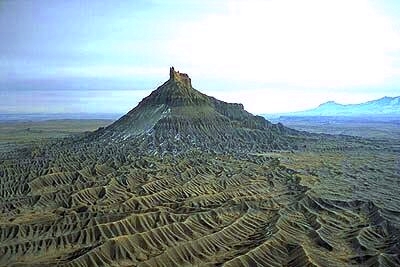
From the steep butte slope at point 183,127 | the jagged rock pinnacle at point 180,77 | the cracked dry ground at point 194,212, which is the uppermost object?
the jagged rock pinnacle at point 180,77

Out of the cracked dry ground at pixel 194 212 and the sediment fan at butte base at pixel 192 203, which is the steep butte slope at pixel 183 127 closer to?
the sediment fan at butte base at pixel 192 203

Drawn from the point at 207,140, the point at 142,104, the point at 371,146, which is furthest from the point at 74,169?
the point at 371,146

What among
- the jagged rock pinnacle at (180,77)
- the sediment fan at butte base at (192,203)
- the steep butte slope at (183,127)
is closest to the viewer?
the sediment fan at butte base at (192,203)

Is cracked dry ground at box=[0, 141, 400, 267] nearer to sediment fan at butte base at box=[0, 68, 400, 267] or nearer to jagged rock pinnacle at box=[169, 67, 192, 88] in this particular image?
sediment fan at butte base at box=[0, 68, 400, 267]

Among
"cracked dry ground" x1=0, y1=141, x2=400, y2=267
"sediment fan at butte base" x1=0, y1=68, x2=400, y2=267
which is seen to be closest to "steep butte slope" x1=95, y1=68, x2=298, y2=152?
"sediment fan at butte base" x1=0, y1=68, x2=400, y2=267

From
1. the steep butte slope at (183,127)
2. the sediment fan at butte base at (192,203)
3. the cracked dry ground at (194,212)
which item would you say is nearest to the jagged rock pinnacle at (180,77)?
the steep butte slope at (183,127)

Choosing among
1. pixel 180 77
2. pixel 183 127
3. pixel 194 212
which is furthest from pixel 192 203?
pixel 180 77

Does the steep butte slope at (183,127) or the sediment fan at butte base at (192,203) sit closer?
the sediment fan at butte base at (192,203)
